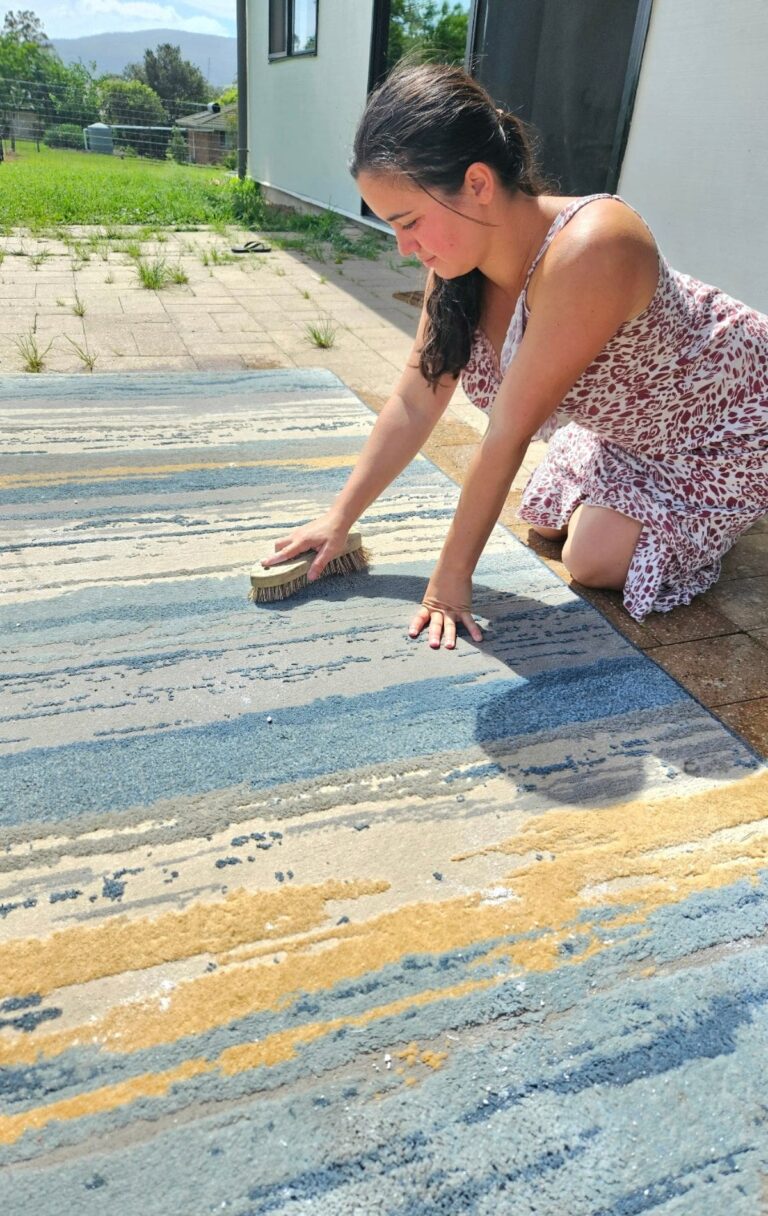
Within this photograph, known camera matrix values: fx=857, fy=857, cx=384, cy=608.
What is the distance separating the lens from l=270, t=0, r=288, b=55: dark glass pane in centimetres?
794

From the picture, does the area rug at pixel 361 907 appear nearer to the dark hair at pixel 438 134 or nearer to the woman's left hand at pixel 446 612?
the woman's left hand at pixel 446 612

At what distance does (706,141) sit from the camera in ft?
11.9

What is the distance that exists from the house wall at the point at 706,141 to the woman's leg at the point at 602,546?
2.05 meters

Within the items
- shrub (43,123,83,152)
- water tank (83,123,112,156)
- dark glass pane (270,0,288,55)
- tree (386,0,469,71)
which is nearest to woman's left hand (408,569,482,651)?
tree (386,0,469,71)

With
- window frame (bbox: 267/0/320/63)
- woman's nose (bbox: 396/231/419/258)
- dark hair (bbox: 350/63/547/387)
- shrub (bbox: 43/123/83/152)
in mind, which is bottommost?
shrub (bbox: 43/123/83/152)

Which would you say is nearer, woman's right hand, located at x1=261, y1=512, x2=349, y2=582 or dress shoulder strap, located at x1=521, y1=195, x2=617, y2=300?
dress shoulder strap, located at x1=521, y1=195, x2=617, y2=300

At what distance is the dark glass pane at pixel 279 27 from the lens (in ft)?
26.1

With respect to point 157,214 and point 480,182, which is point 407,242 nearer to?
point 480,182

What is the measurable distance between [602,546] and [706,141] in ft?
8.86

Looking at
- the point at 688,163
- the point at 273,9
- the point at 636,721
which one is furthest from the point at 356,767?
the point at 273,9

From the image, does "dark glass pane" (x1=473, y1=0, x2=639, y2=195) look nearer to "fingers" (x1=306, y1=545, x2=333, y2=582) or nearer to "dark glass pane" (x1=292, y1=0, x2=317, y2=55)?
"dark glass pane" (x1=292, y1=0, x2=317, y2=55)

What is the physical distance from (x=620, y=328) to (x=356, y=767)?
36.9 inches

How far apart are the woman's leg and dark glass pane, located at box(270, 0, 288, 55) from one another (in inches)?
311

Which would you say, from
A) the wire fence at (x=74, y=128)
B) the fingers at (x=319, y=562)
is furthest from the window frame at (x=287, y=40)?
the wire fence at (x=74, y=128)
